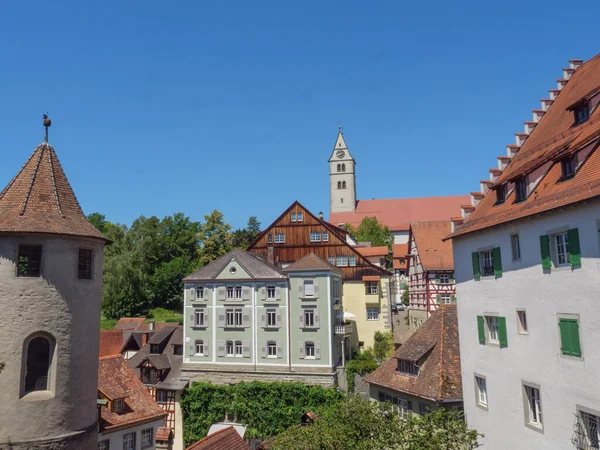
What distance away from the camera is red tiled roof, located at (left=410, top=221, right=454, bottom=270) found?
3716 centimetres

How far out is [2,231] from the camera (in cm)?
1556

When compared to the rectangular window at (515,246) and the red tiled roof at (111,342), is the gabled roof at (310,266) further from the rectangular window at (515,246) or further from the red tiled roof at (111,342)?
the red tiled roof at (111,342)

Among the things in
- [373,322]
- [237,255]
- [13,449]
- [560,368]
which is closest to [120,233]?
[237,255]

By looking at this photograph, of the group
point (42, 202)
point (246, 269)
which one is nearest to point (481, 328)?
point (42, 202)

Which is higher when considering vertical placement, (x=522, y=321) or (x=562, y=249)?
(x=562, y=249)

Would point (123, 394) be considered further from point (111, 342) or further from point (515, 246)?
point (111, 342)

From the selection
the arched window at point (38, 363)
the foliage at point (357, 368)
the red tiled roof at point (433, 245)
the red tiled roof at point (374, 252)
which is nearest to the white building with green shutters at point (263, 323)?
the foliage at point (357, 368)

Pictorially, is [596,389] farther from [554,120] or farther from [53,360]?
[53,360]

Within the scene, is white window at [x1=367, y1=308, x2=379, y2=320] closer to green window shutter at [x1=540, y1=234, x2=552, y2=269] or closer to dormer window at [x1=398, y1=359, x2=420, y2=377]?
dormer window at [x1=398, y1=359, x2=420, y2=377]

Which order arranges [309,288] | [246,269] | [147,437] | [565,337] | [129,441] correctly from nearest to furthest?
1. [565,337]
2. [129,441]
3. [147,437]
4. [309,288]
5. [246,269]

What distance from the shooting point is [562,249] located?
50.2ft

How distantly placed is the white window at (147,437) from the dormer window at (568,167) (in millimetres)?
23406

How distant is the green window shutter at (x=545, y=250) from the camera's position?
15.7 meters

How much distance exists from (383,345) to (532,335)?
23.9 m
